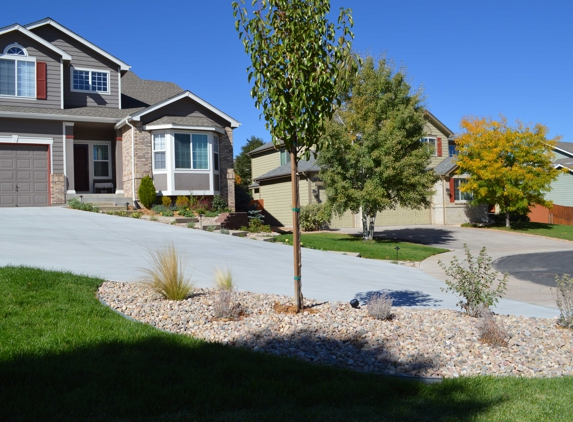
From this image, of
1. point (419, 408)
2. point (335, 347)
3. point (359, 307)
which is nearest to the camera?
point (419, 408)

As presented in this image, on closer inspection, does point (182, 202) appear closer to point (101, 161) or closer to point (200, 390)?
point (101, 161)

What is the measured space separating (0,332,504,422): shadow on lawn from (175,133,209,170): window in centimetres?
1779

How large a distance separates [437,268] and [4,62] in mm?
18538

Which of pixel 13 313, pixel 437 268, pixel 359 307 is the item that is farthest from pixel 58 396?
pixel 437 268

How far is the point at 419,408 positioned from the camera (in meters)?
4.05

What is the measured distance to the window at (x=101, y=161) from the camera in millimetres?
23688

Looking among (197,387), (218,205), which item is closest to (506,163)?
(218,205)

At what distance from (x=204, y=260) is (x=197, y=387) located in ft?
24.8

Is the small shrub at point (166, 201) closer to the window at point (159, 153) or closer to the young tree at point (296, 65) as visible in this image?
the window at point (159, 153)

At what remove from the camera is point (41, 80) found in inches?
851

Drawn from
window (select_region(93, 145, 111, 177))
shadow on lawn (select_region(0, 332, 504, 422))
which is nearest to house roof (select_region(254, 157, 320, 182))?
window (select_region(93, 145, 111, 177))

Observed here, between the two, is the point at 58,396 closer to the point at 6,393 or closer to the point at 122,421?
the point at 6,393

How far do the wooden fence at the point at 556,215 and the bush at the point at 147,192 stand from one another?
25463 mm

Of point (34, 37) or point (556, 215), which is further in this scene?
point (556, 215)
